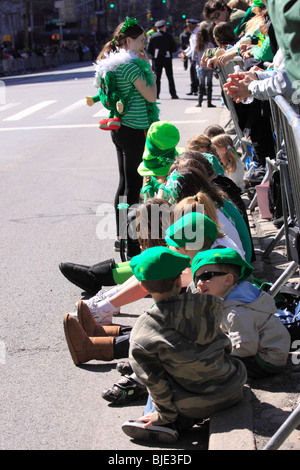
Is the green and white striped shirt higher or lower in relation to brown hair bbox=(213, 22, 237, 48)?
lower

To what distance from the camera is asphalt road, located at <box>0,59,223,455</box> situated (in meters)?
3.88

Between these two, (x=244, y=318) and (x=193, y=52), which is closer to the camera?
(x=244, y=318)

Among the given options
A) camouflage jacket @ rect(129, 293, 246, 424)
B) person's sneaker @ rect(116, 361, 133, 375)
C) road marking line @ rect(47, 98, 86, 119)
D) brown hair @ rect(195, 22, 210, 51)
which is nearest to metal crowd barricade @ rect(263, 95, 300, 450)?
camouflage jacket @ rect(129, 293, 246, 424)

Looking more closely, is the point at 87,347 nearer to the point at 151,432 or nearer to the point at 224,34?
the point at 151,432

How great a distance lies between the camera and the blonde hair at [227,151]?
712 centimetres

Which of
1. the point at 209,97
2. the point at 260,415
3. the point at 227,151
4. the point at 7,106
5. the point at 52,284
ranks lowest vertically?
the point at 7,106

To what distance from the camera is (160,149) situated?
242 inches

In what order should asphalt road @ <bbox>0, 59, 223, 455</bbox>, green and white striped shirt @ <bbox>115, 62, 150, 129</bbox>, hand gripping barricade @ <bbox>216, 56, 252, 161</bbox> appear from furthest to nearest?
hand gripping barricade @ <bbox>216, 56, 252, 161</bbox>
green and white striped shirt @ <bbox>115, 62, 150, 129</bbox>
asphalt road @ <bbox>0, 59, 223, 455</bbox>

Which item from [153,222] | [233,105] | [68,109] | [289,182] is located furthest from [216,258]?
[68,109]

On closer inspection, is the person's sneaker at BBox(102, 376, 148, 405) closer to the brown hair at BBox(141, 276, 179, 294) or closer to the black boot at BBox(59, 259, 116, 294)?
the brown hair at BBox(141, 276, 179, 294)

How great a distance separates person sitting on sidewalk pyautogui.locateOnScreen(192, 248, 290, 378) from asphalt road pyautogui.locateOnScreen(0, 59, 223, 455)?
0.54 meters

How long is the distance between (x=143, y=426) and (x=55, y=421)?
57 centimetres

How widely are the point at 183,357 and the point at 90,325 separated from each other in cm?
136
